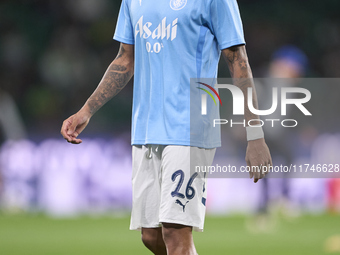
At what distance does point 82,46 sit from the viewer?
11172mm

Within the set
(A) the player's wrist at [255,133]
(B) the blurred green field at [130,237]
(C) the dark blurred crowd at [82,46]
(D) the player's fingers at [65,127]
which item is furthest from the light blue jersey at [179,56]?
A: (C) the dark blurred crowd at [82,46]

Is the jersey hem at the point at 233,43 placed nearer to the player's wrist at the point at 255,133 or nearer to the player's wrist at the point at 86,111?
the player's wrist at the point at 255,133

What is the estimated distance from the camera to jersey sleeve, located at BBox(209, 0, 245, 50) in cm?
280

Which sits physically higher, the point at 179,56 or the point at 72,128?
the point at 179,56

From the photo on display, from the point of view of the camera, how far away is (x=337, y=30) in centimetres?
1221

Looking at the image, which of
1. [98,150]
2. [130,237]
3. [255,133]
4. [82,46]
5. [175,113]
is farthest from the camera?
[82,46]

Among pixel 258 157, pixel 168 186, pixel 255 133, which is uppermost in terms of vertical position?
pixel 255 133

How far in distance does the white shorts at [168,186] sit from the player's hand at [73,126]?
32 cm

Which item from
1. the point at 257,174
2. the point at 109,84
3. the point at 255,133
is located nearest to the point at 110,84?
the point at 109,84

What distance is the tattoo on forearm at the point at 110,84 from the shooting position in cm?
319

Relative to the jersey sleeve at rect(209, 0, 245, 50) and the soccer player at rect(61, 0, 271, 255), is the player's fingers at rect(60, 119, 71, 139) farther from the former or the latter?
the jersey sleeve at rect(209, 0, 245, 50)

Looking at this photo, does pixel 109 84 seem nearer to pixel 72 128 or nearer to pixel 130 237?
→ pixel 72 128

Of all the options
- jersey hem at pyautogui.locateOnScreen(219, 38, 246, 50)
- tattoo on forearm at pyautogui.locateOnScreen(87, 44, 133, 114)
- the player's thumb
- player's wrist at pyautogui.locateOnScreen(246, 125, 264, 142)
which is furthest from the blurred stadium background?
jersey hem at pyautogui.locateOnScreen(219, 38, 246, 50)

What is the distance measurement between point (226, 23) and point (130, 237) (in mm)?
3760
